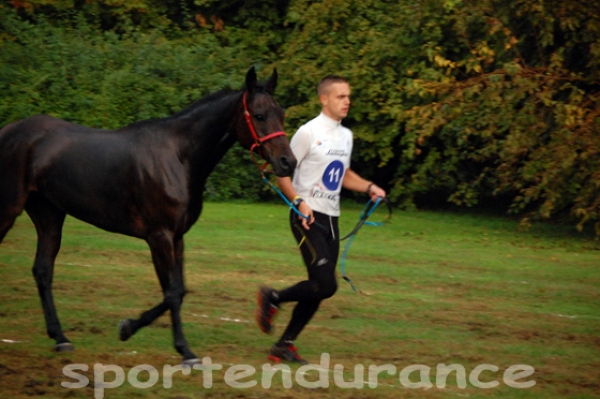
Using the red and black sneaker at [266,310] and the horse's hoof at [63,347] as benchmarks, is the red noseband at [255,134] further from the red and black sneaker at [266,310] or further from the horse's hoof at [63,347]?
the horse's hoof at [63,347]

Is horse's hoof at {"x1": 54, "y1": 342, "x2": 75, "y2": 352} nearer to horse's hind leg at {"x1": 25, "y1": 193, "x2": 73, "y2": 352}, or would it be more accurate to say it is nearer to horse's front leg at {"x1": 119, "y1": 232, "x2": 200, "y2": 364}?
horse's hind leg at {"x1": 25, "y1": 193, "x2": 73, "y2": 352}

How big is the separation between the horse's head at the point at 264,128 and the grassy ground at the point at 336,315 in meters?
1.52

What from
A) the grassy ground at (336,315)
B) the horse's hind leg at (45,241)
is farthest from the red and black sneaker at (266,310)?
the horse's hind leg at (45,241)

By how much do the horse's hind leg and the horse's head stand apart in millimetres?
1854

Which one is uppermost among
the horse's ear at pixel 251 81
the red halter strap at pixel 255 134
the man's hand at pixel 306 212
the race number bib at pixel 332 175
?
the horse's ear at pixel 251 81

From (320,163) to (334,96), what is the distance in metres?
0.50

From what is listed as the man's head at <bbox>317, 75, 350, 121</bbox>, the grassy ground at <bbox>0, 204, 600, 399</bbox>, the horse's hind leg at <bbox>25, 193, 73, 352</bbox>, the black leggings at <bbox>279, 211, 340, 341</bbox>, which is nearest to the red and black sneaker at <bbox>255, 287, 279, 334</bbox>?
the black leggings at <bbox>279, 211, 340, 341</bbox>

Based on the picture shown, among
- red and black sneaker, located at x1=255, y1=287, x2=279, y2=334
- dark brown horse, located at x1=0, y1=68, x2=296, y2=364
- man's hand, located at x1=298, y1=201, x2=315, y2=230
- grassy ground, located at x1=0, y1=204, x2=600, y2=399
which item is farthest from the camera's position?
red and black sneaker, located at x1=255, y1=287, x2=279, y2=334

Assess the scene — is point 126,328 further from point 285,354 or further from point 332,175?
point 332,175

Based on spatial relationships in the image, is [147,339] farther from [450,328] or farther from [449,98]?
[449,98]

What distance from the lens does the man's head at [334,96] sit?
23.2 ft

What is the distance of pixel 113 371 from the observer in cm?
680

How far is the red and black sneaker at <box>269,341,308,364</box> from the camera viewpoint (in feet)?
23.7

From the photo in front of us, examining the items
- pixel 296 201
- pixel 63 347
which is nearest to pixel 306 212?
pixel 296 201
